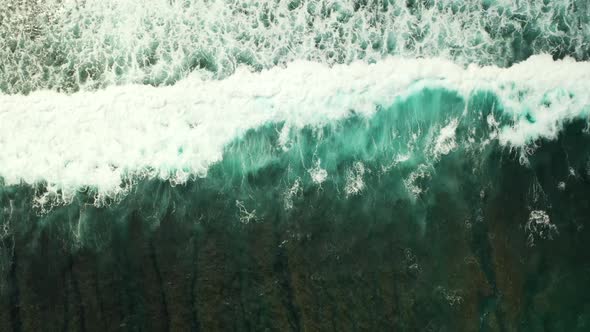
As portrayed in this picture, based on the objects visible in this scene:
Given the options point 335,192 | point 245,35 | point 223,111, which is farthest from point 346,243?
point 245,35

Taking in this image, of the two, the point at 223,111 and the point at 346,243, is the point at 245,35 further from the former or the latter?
the point at 346,243

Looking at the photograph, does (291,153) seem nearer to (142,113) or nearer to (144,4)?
(142,113)

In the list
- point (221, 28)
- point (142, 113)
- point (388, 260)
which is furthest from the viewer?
point (221, 28)

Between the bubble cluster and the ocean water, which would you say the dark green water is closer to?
the ocean water

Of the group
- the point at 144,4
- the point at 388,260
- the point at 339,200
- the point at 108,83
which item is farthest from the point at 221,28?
the point at 388,260

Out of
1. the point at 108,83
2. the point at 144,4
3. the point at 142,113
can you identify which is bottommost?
the point at 142,113

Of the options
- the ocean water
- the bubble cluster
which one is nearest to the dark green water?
the ocean water

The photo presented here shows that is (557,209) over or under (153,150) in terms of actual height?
under
